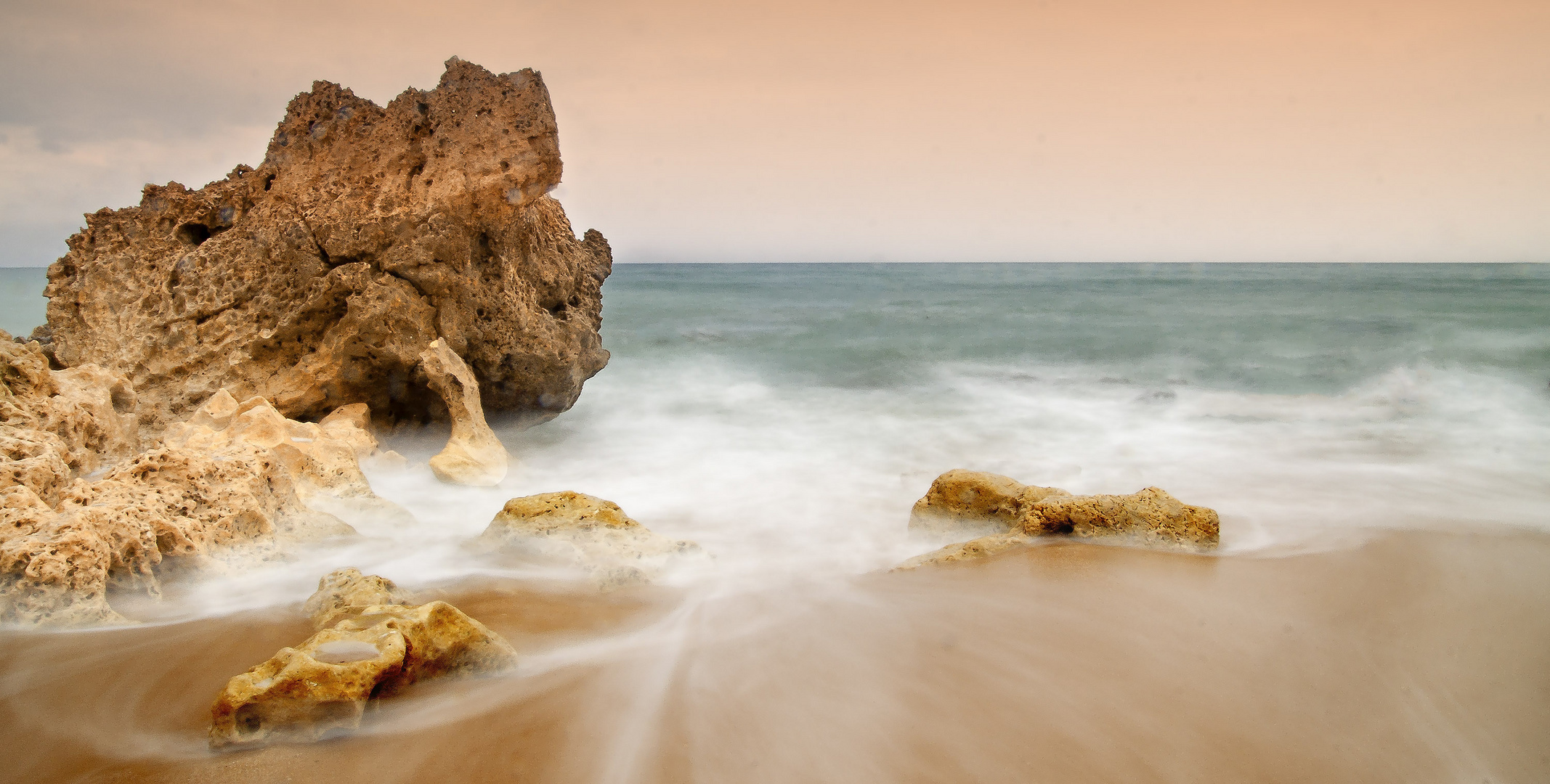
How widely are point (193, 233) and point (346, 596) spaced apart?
14.2 ft

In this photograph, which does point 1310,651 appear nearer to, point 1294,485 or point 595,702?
point 595,702

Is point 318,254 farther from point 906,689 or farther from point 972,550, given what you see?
point 906,689

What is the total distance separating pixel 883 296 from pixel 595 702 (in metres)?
28.1

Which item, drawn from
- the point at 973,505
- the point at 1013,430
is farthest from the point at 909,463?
the point at 973,505

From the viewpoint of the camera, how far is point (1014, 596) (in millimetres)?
3178

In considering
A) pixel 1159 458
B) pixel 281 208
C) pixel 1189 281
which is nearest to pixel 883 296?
pixel 1189 281

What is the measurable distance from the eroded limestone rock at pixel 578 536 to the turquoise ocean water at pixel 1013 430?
9.8 inches

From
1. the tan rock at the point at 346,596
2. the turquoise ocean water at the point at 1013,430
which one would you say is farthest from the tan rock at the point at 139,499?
the tan rock at the point at 346,596

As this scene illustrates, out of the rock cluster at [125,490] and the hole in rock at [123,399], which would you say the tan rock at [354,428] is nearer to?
the rock cluster at [125,490]

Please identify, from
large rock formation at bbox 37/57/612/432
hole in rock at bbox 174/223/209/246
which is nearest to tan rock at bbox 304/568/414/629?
large rock formation at bbox 37/57/612/432

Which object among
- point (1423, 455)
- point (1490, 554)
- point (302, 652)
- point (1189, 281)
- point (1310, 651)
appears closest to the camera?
point (302, 652)

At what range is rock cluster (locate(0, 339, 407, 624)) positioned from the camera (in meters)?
2.68

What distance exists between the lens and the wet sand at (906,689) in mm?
2107

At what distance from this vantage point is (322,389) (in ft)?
18.2
